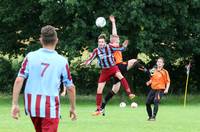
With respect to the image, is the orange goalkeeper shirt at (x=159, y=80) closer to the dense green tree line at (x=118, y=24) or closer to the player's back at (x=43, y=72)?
the dense green tree line at (x=118, y=24)

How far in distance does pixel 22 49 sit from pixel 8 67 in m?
2.97

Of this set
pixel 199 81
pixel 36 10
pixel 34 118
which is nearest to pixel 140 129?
pixel 34 118

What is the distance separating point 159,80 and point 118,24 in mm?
11150

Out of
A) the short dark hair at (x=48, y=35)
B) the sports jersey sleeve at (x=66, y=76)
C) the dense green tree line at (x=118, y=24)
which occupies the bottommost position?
the sports jersey sleeve at (x=66, y=76)

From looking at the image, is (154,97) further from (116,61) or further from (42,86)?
(42,86)

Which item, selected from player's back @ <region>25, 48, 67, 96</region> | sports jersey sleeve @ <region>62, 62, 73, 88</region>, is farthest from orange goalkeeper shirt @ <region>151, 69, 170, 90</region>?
player's back @ <region>25, 48, 67, 96</region>

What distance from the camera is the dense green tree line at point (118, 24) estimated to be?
29.3 meters

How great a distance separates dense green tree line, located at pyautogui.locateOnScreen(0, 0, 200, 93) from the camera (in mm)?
29297

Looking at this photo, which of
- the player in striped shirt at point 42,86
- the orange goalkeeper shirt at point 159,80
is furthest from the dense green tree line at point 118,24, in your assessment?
the player in striped shirt at point 42,86

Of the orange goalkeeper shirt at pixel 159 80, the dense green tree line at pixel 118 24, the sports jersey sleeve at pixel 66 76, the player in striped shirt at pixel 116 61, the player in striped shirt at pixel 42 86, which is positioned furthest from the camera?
the dense green tree line at pixel 118 24

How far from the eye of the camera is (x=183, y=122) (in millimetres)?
17344

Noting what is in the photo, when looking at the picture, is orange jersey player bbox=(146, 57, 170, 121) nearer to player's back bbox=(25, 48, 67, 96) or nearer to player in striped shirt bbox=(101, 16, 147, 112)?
player in striped shirt bbox=(101, 16, 147, 112)

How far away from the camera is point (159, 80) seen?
60.7ft

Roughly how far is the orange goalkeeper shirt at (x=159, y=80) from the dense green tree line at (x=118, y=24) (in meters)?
10.0
